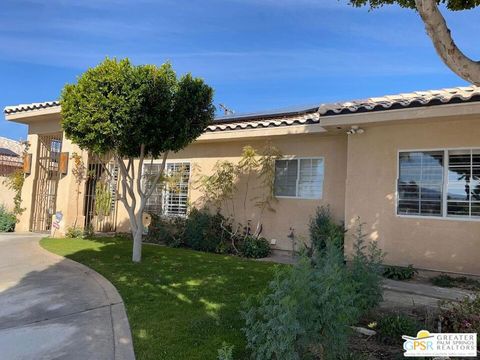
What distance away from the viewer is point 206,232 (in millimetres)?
12086

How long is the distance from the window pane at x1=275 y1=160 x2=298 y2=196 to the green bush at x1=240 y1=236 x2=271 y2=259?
1460mm

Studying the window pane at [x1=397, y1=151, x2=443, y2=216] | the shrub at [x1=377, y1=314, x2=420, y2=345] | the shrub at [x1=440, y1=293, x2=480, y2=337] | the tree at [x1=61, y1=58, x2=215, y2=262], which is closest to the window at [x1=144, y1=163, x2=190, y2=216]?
the tree at [x1=61, y1=58, x2=215, y2=262]

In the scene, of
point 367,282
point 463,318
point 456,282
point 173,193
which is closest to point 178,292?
point 367,282

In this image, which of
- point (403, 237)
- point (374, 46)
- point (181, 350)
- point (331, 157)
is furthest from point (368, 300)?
point (374, 46)

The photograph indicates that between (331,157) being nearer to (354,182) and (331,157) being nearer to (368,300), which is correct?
(354,182)

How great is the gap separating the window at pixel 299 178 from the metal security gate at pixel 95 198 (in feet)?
21.2

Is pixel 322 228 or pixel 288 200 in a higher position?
pixel 288 200

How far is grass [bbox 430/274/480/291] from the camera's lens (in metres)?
7.69

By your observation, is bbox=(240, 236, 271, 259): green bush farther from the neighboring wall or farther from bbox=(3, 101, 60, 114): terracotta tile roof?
bbox=(3, 101, 60, 114): terracotta tile roof

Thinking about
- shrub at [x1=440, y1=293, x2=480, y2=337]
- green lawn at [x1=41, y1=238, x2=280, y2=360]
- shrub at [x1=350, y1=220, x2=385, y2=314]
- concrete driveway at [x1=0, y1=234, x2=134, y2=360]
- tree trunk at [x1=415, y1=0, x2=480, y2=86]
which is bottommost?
concrete driveway at [x1=0, y1=234, x2=134, y2=360]

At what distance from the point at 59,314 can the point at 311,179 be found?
7420mm

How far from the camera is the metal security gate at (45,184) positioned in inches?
628

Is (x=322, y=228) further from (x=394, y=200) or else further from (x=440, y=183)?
(x=440, y=183)

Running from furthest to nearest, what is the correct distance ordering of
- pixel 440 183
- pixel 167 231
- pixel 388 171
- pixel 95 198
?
pixel 95 198
pixel 167 231
pixel 388 171
pixel 440 183
